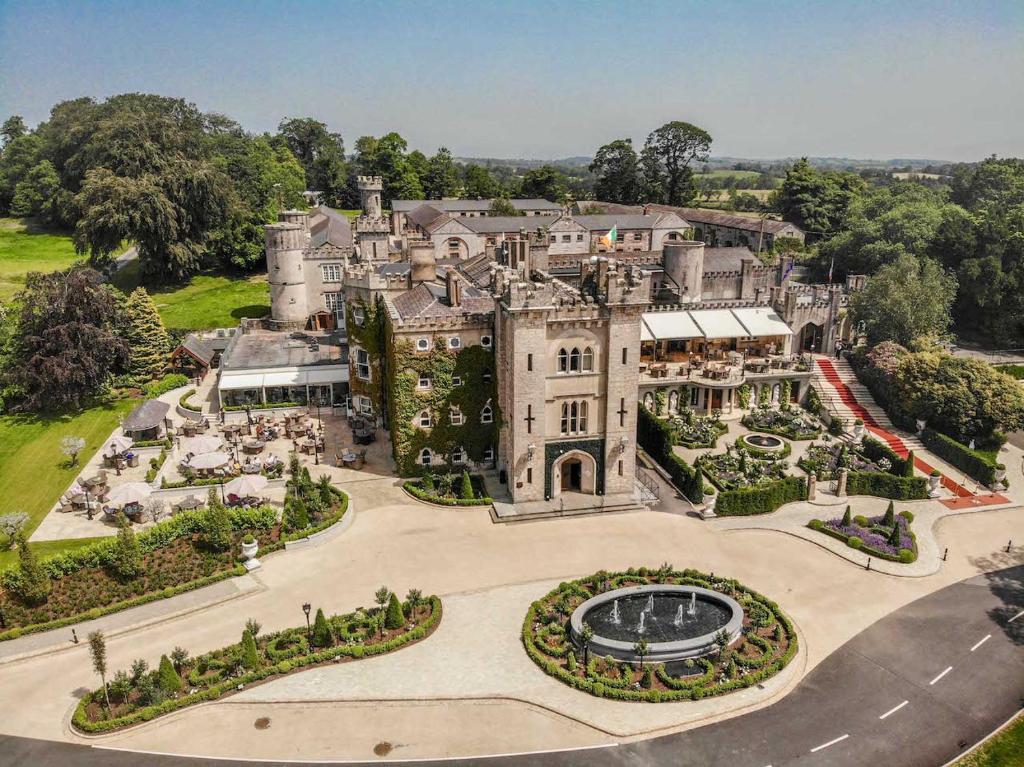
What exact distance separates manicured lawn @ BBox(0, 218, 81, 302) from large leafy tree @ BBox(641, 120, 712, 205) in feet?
345

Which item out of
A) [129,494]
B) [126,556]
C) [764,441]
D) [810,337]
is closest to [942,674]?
[764,441]

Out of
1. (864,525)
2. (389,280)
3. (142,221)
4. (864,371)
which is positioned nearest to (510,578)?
(864,525)

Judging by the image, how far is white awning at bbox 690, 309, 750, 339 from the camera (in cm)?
6028

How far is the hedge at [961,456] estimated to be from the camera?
47.9 meters

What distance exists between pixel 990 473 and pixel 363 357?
43.9 meters

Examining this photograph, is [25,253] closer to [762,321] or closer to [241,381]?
[241,381]

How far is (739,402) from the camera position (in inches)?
2324

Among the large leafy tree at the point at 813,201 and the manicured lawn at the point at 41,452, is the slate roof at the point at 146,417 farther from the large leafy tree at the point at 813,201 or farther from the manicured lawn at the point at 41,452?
the large leafy tree at the point at 813,201

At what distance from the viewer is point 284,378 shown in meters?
59.1

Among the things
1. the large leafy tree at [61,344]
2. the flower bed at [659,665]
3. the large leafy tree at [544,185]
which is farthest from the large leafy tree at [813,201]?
the large leafy tree at [61,344]

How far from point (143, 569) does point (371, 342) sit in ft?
71.6

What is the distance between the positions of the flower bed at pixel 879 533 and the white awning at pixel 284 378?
39.7 metres

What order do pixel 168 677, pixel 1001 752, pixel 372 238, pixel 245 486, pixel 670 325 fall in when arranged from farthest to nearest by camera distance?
pixel 372 238 → pixel 670 325 → pixel 245 486 → pixel 168 677 → pixel 1001 752

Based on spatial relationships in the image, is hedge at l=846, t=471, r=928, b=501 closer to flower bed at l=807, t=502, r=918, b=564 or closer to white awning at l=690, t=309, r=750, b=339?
flower bed at l=807, t=502, r=918, b=564
